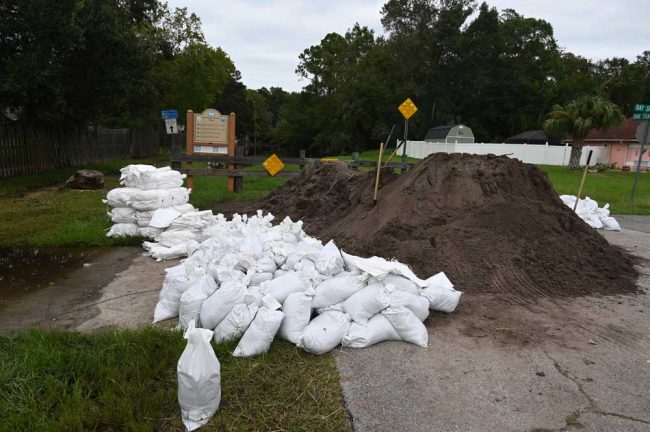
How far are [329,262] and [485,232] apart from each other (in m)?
2.15

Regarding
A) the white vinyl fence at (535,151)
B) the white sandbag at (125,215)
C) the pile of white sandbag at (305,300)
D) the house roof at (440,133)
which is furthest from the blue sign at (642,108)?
the house roof at (440,133)

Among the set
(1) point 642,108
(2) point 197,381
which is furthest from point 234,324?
(1) point 642,108

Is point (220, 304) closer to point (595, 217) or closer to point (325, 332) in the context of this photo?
point (325, 332)

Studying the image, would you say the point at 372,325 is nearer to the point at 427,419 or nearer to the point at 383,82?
the point at 427,419

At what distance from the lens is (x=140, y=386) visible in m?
2.88

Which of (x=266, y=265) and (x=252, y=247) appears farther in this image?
(x=252, y=247)

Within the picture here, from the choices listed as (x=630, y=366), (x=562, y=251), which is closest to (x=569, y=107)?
(x=562, y=251)

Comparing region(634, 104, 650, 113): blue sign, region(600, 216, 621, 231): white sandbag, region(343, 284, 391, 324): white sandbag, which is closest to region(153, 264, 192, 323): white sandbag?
region(343, 284, 391, 324): white sandbag

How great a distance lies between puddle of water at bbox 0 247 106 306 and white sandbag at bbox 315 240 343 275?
3019 mm

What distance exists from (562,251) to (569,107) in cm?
2654

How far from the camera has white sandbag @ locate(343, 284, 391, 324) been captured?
367cm

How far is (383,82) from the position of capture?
5050cm

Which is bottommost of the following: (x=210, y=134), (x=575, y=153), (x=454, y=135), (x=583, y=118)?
(x=575, y=153)

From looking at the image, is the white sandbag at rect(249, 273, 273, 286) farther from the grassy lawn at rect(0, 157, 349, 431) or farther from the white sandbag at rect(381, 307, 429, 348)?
the white sandbag at rect(381, 307, 429, 348)
